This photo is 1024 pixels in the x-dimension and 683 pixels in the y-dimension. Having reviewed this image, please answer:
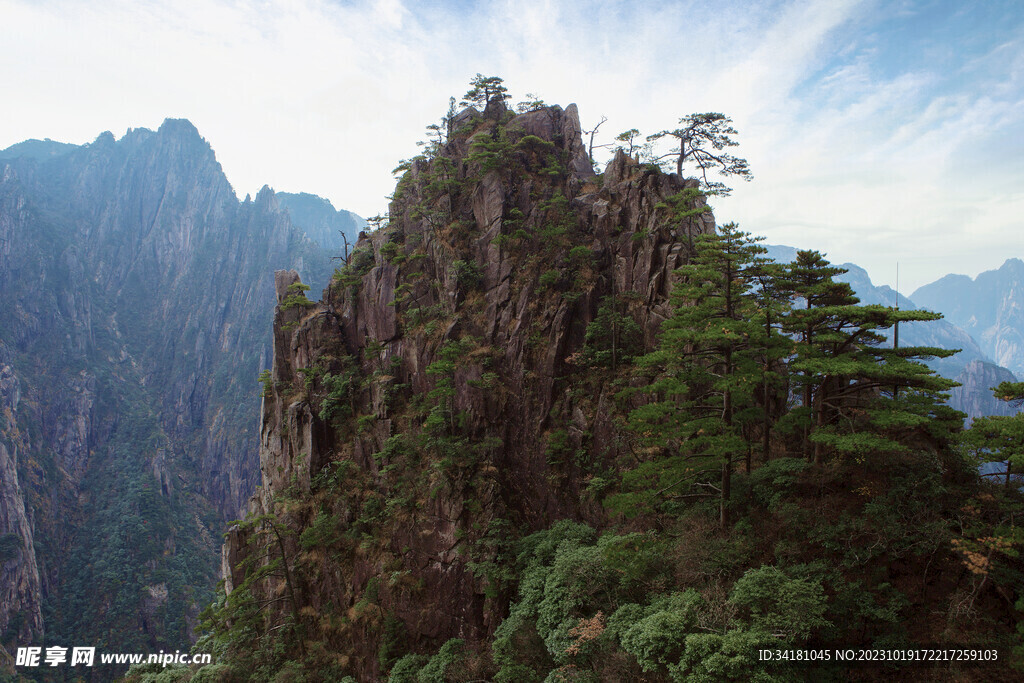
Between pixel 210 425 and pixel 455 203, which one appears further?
pixel 210 425

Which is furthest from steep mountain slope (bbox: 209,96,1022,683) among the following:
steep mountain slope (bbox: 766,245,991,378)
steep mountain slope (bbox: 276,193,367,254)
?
steep mountain slope (bbox: 276,193,367,254)

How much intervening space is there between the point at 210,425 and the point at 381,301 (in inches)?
4733

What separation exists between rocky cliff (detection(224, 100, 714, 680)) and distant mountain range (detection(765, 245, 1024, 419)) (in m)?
73.0

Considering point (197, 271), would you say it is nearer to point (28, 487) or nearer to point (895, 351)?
point (28, 487)

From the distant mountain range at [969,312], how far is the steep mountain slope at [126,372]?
409 feet

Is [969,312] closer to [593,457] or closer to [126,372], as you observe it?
[593,457]

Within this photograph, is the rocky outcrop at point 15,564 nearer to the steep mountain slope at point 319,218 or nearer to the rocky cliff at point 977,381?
the steep mountain slope at point 319,218

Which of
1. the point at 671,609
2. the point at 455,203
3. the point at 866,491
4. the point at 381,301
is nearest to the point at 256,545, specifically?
the point at 381,301

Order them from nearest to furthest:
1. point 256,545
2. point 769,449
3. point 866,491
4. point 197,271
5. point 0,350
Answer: point 866,491 < point 769,449 < point 256,545 < point 0,350 < point 197,271

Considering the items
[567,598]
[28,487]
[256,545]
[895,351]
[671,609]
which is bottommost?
[28,487]

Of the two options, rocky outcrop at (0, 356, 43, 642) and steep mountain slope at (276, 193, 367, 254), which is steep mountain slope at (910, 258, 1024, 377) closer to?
rocky outcrop at (0, 356, 43, 642)

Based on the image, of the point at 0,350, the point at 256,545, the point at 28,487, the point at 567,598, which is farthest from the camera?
the point at 0,350

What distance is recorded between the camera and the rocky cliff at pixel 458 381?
19.6m

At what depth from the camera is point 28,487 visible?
→ 8419cm
